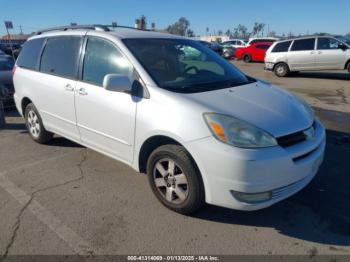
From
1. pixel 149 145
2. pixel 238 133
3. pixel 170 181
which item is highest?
pixel 238 133

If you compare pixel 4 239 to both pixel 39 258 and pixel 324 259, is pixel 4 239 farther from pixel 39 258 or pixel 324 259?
pixel 324 259

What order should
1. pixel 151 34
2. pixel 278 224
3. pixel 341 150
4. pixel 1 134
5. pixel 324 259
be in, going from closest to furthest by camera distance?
pixel 324 259 < pixel 278 224 < pixel 151 34 < pixel 341 150 < pixel 1 134

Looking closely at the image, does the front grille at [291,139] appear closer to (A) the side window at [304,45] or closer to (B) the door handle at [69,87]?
(B) the door handle at [69,87]

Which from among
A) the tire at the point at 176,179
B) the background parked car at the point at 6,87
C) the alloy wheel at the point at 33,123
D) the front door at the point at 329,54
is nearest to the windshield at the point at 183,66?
the tire at the point at 176,179

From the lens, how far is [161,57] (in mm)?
3750

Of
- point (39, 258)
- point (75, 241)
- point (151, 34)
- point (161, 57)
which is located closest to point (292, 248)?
point (75, 241)

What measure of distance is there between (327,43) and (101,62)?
480 inches

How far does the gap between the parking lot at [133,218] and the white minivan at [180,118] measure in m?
0.31

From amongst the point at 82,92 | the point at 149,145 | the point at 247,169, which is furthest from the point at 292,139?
the point at 82,92

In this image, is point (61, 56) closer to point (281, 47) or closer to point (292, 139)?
point (292, 139)

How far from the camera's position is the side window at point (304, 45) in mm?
13547

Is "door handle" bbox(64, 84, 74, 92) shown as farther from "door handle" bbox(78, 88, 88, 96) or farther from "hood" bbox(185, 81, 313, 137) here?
"hood" bbox(185, 81, 313, 137)

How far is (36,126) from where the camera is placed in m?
5.23

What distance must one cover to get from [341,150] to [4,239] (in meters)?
4.55
